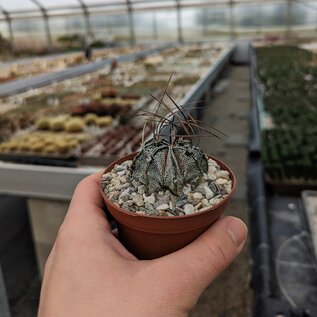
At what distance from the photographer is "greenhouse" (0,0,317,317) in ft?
1.96

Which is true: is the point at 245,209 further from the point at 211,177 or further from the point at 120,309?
the point at 120,309

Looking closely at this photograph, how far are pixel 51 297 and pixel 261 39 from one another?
40.9 ft

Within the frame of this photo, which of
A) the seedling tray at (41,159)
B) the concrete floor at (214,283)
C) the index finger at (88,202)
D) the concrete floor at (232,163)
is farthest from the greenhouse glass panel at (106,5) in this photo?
the index finger at (88,202)

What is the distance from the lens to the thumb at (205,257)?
581 millimetres

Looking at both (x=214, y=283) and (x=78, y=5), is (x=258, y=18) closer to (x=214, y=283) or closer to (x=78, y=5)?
(x=78, y=5)

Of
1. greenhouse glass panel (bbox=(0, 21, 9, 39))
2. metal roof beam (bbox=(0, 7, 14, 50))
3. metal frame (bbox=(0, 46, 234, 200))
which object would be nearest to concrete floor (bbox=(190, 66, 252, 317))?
metal frame (bbox=(0, 46, 234, 200))

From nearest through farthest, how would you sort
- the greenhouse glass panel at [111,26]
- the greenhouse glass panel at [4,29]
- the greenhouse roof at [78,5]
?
the greenhouse roof at [78,5] → the greenhouse glass panel at [111,26] → the greenhouse glass panel at [4,29]

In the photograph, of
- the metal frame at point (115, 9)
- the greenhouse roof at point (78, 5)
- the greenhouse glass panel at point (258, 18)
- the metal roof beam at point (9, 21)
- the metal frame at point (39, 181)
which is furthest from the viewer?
the metal roof beam at point (9, 21)

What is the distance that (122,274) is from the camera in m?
0.58

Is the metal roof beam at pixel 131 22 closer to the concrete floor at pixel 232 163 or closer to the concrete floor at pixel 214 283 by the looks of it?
the concrete floor at pixel 232 163

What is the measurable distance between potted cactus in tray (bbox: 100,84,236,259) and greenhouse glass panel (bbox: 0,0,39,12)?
13.3 metres

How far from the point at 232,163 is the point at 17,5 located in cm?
1150

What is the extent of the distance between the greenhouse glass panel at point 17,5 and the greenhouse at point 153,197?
24.6 feet

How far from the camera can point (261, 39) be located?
1178cm
